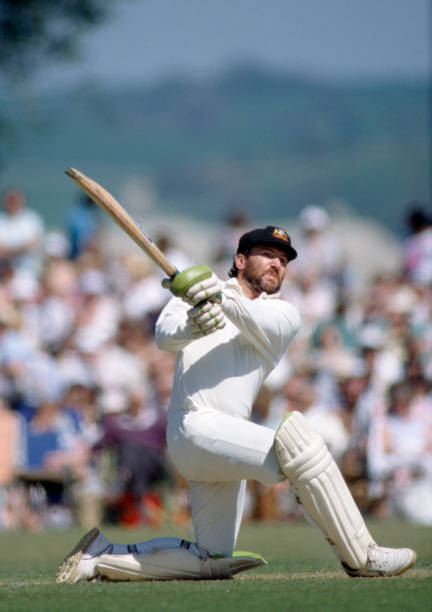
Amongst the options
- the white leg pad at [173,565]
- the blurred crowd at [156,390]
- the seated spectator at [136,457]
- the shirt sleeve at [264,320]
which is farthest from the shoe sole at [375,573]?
the seated spectator at [136,457]

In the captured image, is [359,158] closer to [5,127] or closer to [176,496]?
[5,127]

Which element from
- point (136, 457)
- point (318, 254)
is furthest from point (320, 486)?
point (318, 254)

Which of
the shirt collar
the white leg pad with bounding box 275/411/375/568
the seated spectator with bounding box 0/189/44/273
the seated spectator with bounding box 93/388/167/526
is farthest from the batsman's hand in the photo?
the seated spectator with bounding box 0/189/44/273

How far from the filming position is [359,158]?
28.8 metres

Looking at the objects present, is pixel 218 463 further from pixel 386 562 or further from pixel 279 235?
pixel 279 235

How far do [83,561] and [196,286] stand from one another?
135cm

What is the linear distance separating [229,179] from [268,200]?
240cm

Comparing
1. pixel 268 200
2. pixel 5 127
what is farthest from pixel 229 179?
pixel 5 127

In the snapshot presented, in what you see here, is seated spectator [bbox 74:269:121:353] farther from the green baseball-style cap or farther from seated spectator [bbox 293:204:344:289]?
the green baseball-style cap

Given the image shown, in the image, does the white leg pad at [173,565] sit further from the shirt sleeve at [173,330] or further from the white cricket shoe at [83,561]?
the shirt sleeve at [173,330]

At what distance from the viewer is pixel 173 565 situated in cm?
550

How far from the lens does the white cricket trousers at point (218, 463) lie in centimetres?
532

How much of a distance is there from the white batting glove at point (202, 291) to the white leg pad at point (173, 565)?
1.17 m

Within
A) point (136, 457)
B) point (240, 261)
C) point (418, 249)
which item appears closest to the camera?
point (240, 261)
